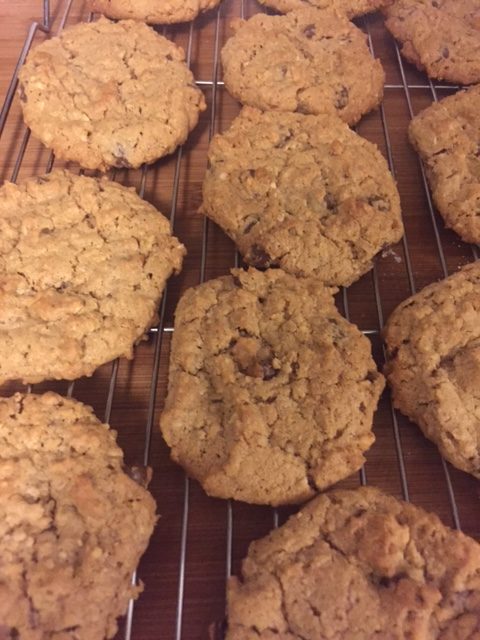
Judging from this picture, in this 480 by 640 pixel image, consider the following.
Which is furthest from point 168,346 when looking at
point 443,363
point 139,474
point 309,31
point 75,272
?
point 309,31

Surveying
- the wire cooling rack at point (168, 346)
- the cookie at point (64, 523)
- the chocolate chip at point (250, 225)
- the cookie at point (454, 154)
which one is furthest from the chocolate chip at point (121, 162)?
the cookie at point (454, 154)

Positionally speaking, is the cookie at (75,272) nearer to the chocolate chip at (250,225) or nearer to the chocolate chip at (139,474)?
the chocolate chip at (250,225)

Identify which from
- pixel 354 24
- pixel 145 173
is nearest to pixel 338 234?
pixel 145 173

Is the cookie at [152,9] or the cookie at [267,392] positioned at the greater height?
the cookie at [152,9]

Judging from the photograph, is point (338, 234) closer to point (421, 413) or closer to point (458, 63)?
point (421, 413)

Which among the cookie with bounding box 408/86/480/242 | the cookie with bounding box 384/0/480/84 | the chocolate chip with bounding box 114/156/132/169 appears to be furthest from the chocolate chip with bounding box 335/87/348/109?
the chocolate chip with bounding box 114/156/132/169

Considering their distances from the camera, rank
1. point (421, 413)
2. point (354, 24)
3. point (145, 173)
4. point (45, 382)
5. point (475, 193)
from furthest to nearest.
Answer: point (354, 24), point (145, 173), point (475, 193), point (45, 382), point (421, 413)
